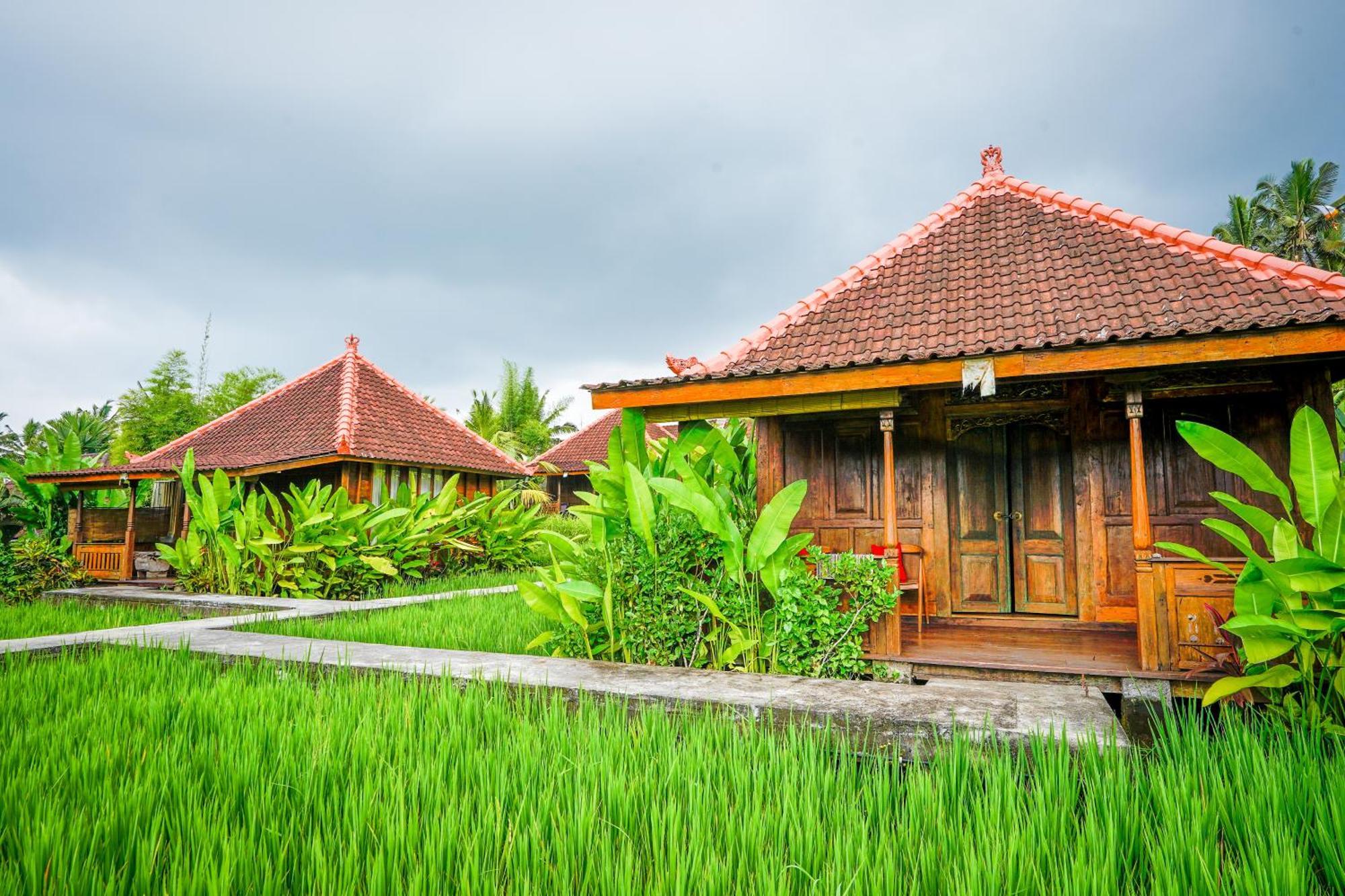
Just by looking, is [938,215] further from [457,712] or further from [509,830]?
[509,830]

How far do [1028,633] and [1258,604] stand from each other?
110 inches

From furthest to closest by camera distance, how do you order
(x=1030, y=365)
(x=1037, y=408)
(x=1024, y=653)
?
(x=1037, y=408) → (x=1024, y=653) → (x=1030, y=365)

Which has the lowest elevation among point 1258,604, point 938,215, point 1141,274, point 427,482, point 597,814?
point 597,814

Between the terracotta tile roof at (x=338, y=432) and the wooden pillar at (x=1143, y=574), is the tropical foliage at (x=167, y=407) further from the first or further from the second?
the wooden pillar at (x=1143, y=574)

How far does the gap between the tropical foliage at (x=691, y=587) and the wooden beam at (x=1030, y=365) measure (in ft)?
2.09

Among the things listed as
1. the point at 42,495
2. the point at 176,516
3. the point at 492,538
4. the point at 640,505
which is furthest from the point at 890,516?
the point at 42,495

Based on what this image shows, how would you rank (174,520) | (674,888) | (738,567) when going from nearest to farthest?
(674,888)
(738,567)
(174,520)

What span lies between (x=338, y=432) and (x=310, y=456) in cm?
120

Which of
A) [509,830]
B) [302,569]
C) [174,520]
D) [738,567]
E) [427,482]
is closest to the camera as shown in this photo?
[509,830]

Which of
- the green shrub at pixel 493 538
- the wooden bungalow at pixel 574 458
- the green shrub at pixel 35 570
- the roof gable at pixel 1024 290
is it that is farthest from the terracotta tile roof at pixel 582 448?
the roof gable at pixel 1024 290

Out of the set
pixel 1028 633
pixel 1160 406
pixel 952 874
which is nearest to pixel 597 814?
pixel 952 874

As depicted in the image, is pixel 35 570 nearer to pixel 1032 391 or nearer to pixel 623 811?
pixel 623 811

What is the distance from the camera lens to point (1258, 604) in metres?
3.55

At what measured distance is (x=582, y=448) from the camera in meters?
26.6
